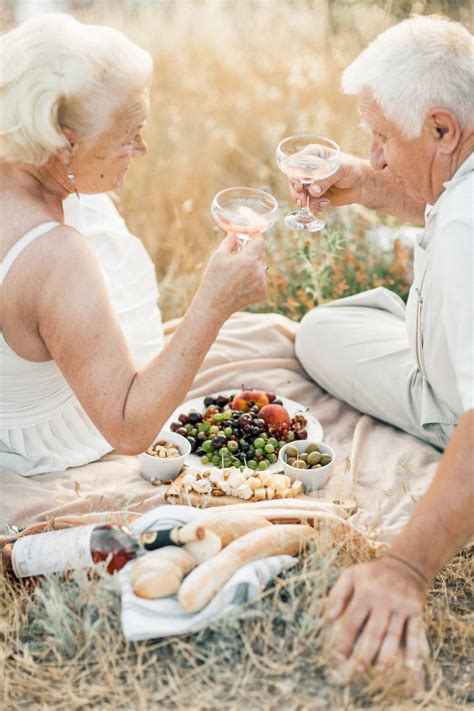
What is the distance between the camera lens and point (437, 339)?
3238 mm

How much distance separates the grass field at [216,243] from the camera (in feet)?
8.18

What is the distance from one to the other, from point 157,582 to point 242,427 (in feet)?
4.35

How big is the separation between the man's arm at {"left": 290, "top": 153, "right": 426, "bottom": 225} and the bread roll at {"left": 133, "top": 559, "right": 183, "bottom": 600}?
1804mm

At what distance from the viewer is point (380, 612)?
2398 millimetres

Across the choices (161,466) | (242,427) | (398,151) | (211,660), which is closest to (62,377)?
(161,466)

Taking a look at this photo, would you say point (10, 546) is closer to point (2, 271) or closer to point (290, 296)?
point (2, 271)

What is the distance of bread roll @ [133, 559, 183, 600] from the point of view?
2.60 m

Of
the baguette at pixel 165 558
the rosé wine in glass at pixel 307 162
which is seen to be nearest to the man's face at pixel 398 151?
the rosé wine in glass at pixel 307 162

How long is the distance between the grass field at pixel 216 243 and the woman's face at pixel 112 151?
142cm

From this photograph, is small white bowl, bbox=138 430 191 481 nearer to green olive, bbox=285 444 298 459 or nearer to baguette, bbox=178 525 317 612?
green olive, bbox=285 444 298 459

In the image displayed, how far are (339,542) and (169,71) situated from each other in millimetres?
5471

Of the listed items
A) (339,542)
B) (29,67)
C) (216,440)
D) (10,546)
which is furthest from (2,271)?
(339,542)

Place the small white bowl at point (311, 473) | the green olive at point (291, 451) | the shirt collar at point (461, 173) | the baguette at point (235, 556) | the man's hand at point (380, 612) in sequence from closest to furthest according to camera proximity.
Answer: the man's hand at point (380, 612), the baguette at point (235, 556), the shirt collar at point (461, 173), the small white bowl at point (311, 473), the green olive at point (291, 451)

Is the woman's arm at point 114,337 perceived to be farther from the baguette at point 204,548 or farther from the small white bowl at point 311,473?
the small white bowl at point 311,473
